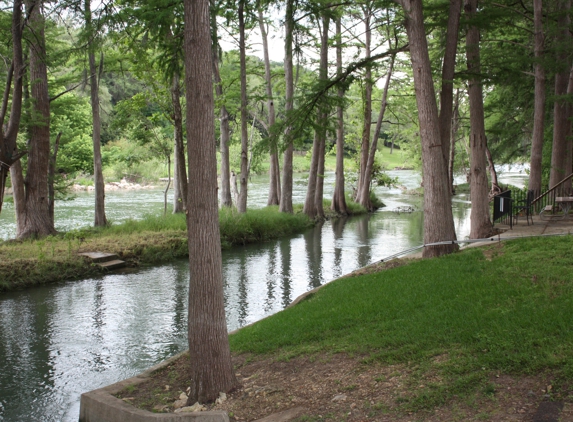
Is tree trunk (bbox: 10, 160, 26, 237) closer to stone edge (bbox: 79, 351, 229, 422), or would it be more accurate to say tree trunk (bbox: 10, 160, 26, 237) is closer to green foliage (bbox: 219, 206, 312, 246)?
green foliage (bbox: 219, 206, 312, 246)

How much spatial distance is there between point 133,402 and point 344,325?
120 inches

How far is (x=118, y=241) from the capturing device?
1786 centimetres

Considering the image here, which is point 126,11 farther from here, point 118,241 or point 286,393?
point 118,241

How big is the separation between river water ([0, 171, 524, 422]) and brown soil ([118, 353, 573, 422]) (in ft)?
5.46

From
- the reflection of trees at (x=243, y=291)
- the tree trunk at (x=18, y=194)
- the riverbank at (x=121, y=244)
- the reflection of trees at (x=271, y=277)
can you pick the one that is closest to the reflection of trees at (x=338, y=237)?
the reflection of trees at (x=271, y=277)

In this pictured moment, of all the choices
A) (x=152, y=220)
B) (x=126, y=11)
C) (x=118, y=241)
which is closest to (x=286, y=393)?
(x=126, y=11)

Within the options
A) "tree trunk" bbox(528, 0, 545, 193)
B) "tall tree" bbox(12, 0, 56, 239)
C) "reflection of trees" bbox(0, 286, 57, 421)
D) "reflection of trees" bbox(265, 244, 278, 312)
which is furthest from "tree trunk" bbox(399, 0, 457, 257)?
"tall tree" bbox(12, 0, 56, 239)

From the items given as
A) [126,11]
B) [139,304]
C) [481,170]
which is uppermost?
[126,11]

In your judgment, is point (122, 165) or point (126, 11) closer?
point (126, 11)

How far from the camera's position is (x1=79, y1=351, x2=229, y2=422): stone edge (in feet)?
17.4

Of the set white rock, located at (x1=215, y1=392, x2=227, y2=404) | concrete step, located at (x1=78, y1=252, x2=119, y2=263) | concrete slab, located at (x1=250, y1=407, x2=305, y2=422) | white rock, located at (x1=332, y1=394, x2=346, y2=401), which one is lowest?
white rock, located at (x1=215, y1=392, x2=227, y2=404)

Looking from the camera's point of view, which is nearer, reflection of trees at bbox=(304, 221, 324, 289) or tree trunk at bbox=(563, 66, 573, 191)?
reflection of trees at bbox=(304, 221, 324, 289)

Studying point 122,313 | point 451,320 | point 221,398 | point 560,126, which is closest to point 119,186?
point 122,313

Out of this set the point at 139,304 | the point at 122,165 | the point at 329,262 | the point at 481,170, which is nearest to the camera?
the point at 139,304
